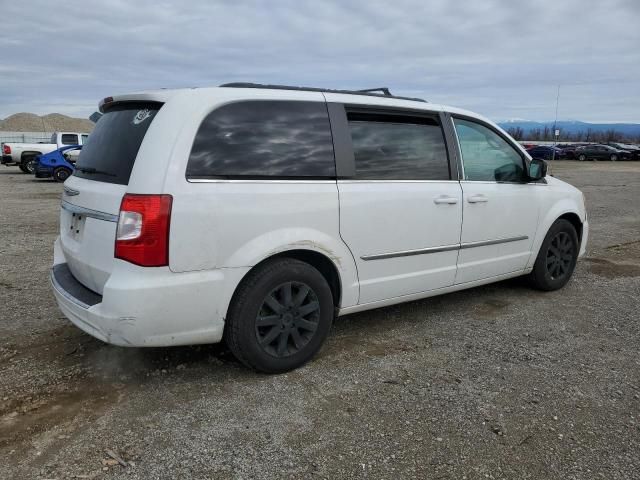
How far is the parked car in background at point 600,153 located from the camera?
4438 cm

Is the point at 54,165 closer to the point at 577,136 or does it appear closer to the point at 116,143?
the point at 116,143

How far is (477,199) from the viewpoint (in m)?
4.36

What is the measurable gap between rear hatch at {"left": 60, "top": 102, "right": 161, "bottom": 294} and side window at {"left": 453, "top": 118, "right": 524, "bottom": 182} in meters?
2.50

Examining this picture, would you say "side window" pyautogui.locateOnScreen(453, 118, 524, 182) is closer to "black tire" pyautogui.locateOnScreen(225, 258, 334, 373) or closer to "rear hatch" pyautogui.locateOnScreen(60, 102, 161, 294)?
"black tire" pyautogui.locateOnScreen(225, 258, 334, 373)

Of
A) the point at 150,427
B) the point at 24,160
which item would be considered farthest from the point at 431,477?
the point at 24,160

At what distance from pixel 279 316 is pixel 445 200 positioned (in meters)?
1.63

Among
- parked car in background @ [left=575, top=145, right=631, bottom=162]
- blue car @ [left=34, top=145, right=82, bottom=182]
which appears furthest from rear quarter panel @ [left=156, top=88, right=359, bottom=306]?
parked car in background @ [left=575, top=145, right=631, bottom=162]

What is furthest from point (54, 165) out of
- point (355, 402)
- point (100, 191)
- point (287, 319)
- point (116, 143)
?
point (355, 402)

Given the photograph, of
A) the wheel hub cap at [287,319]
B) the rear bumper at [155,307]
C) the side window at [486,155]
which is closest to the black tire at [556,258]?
the side window at [486,155]

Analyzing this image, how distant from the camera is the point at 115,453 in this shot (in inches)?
102

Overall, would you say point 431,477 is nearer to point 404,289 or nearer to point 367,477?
point 367,477

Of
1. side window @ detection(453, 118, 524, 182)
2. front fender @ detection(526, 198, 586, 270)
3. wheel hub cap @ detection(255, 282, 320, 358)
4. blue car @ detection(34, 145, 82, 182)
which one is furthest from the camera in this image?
blue car @ detection(34, 145, 82, 182)

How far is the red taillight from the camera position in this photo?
2.87m

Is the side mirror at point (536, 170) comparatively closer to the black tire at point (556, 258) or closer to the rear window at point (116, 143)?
the black tire at point (556, 258)
